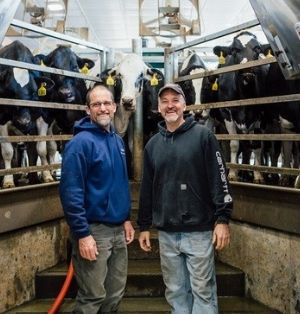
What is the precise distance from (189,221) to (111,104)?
0.89 meters

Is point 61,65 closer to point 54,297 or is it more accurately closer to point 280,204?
point 54,297

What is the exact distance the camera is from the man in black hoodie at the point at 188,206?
8.80 feet

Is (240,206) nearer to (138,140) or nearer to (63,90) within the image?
(138,140)

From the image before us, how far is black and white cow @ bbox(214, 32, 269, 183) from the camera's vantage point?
4.69 metres

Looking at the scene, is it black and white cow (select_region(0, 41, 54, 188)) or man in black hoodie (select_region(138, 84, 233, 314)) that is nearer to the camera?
man in black hoodie (select_region(138, 84, 233, 314))

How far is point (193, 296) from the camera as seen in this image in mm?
2795

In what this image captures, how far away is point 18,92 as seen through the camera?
458cm

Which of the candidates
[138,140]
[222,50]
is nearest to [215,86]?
[222,50]

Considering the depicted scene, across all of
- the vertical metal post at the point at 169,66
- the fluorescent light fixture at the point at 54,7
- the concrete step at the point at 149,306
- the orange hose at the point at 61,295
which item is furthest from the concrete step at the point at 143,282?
the fluorescent light fixture at the point at 54,7

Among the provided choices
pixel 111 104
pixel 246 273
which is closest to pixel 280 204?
pixel 246 273

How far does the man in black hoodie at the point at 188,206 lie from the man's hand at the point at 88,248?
398mm

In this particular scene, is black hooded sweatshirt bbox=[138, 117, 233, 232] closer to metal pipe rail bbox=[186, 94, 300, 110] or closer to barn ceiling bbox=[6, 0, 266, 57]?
metal pipe rail bbox=[186, 94, 300, 110]

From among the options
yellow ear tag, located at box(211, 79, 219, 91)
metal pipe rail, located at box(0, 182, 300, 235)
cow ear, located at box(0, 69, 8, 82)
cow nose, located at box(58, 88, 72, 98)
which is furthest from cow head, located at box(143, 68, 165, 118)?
metal pipe rail, located at box(0, 182, 300, 235)

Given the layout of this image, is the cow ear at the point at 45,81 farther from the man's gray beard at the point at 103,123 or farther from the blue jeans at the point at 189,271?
the blue jeans at the point at 189,271
